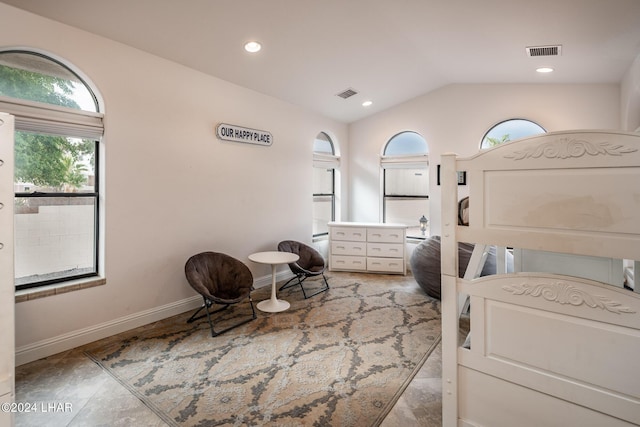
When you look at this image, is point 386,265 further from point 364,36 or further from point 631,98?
point 631,98

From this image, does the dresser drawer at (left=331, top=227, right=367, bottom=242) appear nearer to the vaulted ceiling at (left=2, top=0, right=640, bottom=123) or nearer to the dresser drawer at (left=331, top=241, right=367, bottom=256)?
the dresser drawer at (left=331, top=241, right=367, bottom=256)

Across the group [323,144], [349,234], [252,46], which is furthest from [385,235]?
[252,46]

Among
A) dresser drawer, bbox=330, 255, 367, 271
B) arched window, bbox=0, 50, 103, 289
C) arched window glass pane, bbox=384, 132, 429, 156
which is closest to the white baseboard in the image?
arched window, bbox=0, 50, 103, 289

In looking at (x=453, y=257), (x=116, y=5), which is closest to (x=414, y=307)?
(x=453, y=257)

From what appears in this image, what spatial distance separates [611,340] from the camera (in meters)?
1.33

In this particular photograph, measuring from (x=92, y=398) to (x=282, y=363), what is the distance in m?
1.29

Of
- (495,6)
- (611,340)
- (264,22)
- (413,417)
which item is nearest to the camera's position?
(611,340)

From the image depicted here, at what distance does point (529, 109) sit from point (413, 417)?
4.74m

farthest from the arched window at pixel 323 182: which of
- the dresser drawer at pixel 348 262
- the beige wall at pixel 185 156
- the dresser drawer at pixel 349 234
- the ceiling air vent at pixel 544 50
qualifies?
the ceiling air vent at pixel 544 50

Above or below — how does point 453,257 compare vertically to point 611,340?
above

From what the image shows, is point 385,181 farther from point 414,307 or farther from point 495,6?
point 495,6

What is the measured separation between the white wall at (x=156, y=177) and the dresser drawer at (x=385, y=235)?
1683 millimetres

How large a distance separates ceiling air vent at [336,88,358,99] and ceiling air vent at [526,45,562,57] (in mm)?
2275

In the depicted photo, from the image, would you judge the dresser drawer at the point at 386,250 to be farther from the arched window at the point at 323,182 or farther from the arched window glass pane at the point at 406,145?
the arched window glass pane at the point at 406,145
